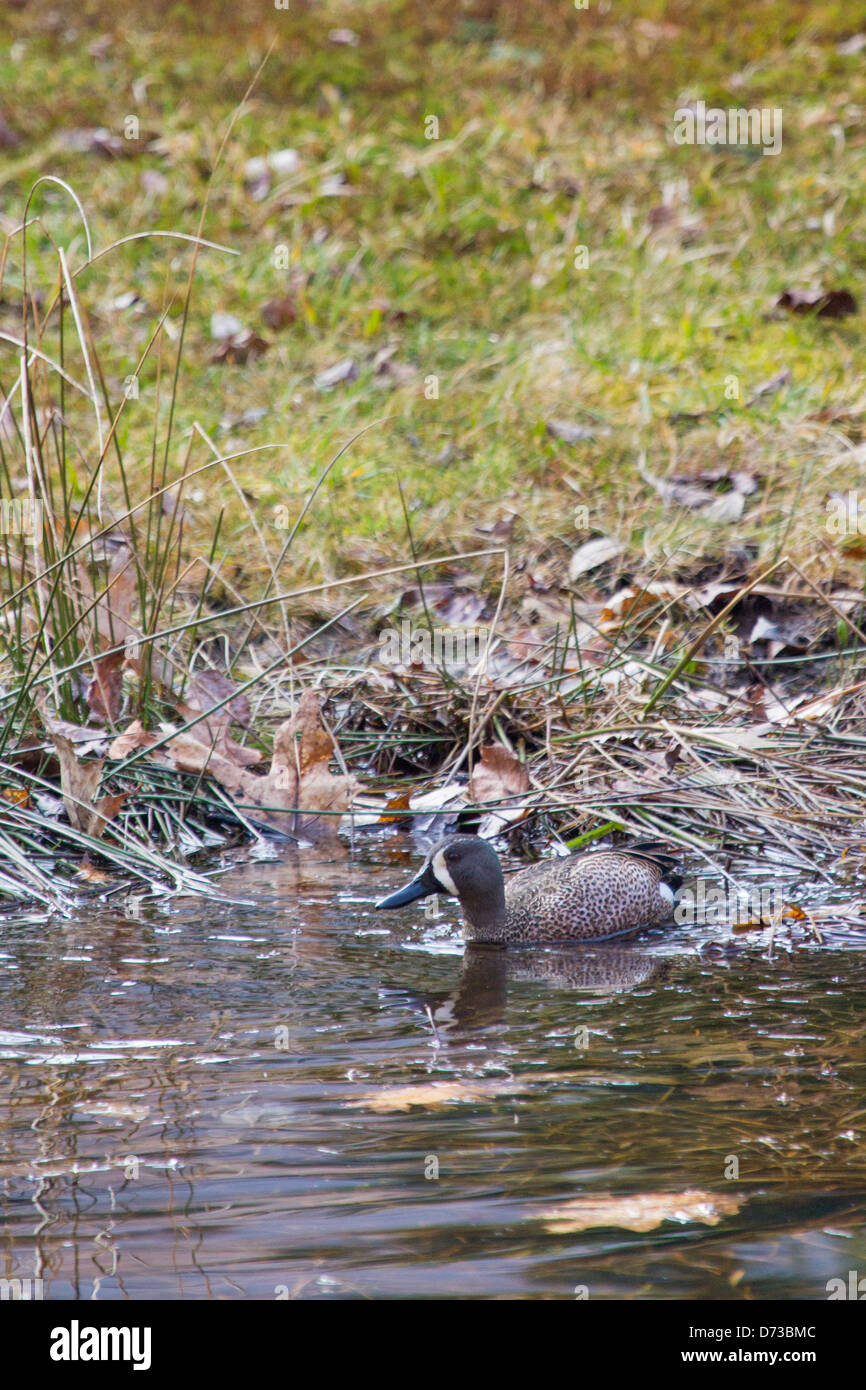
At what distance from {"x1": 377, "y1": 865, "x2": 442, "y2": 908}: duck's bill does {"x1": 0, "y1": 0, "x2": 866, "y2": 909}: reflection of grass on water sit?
2.06ft

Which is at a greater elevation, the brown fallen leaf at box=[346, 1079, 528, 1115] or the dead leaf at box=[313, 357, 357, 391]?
the dead leaf at box=[313, 357, 357, 391]

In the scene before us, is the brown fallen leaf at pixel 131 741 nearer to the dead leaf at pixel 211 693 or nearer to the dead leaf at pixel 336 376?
the dead leaf at pixel 211 693

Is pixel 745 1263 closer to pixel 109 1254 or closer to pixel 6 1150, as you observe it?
pixel 109 1254

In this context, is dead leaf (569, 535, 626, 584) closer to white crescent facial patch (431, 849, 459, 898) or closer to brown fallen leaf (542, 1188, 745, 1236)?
white crescent facial patch (431, 849, 459, 898)

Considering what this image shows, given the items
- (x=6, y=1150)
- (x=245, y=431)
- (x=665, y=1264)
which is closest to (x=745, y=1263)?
(x=665, y=1264)

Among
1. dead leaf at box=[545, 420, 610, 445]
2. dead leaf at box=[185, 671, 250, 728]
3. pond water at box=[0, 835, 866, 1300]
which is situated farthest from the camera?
dead leaf at box=[545, 420, 610, 445]

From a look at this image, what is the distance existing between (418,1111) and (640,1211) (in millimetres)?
525

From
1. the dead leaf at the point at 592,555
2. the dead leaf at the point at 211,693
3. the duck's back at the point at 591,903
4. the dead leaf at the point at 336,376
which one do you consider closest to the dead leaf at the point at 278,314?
the dead leaf at the point at 336,376

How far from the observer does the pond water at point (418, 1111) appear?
7.41ft

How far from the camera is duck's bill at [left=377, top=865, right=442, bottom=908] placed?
4.01 metres

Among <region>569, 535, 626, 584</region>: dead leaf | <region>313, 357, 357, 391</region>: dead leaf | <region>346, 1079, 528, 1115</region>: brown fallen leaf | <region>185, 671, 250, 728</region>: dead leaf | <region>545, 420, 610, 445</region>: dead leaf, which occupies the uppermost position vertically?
<region>313, 357, 357, 391</region>: dead leaf

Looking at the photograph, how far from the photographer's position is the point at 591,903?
13.4 feet

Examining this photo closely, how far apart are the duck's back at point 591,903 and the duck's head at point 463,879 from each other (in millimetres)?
91

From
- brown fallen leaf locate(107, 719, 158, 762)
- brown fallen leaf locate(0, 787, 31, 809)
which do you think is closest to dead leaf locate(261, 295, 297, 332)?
brown fallen leaf locate(107, 719, 158, 762)
